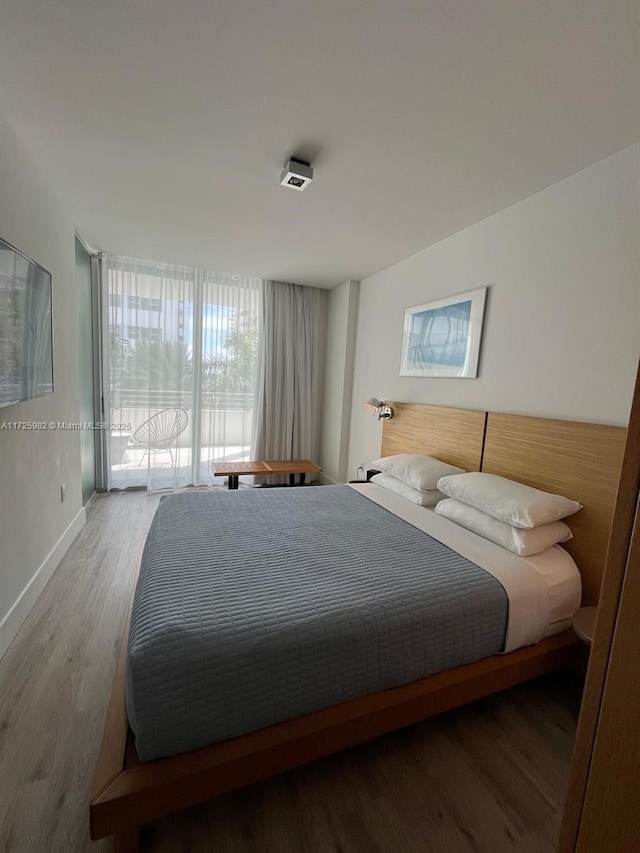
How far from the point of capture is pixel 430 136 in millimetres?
1642

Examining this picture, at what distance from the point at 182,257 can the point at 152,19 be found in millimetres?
2452

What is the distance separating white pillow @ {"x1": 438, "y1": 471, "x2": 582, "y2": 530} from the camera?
1.68 m

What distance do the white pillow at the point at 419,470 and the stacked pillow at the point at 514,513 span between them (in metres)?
0.33

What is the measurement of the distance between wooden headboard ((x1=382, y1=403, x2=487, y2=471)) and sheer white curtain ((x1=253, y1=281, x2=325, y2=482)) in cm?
141

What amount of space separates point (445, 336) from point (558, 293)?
0.83 metres

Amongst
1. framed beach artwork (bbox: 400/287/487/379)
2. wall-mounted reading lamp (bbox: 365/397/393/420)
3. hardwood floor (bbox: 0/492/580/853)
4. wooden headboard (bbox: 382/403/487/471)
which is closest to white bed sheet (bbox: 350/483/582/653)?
hardwood floor (bbox: 0/492/580/853)

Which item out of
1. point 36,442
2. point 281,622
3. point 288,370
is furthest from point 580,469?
point 288,370

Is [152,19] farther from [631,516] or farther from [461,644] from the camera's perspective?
[461,644]

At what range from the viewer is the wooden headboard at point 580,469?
1663 mm

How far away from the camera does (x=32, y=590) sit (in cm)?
198

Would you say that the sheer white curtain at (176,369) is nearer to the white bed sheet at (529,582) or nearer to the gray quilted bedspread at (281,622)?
the gray quilted bedspread at (281,622)

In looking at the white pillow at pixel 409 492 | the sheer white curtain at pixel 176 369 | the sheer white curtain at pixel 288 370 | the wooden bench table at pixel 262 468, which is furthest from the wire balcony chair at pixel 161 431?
the white pillow at pixel 409 492

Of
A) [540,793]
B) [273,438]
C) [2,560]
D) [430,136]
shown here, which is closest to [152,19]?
[430,136]

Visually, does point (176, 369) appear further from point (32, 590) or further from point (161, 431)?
point (32, 590)
